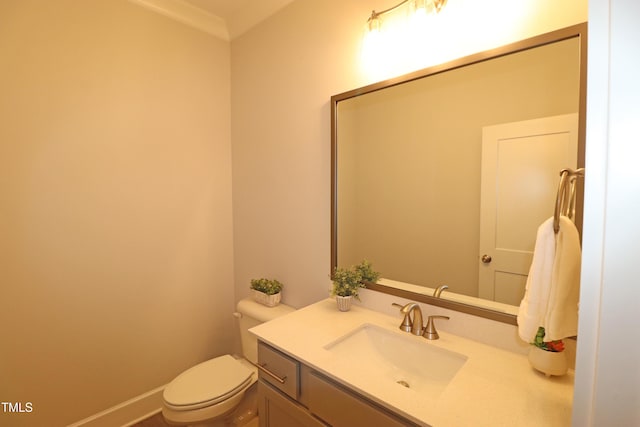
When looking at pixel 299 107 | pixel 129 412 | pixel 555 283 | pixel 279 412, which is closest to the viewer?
pixel 555 283

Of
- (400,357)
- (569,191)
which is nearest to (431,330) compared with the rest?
(400,357)

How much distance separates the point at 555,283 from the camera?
773 millimetres

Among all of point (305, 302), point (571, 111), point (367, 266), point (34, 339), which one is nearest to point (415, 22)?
point (571, 111)

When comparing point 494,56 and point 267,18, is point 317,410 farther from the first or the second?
point 267,18

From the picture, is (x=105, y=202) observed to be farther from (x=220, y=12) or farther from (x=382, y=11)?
(x=382, y=11)

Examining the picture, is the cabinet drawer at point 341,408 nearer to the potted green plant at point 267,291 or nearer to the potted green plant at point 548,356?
the potted green plant at point 548,356

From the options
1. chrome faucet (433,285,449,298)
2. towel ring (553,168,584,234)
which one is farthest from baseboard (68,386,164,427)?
towel ring (553,168,584,234)

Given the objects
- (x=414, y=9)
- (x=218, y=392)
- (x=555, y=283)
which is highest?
(x=414, y=9)

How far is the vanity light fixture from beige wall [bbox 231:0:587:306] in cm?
5

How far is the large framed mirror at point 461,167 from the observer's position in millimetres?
947

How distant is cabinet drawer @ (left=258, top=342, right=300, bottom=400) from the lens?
40.1 inches

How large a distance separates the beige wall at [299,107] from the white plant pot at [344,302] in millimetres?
246

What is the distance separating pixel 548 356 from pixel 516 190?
532 mm

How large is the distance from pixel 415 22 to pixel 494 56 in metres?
0.38
